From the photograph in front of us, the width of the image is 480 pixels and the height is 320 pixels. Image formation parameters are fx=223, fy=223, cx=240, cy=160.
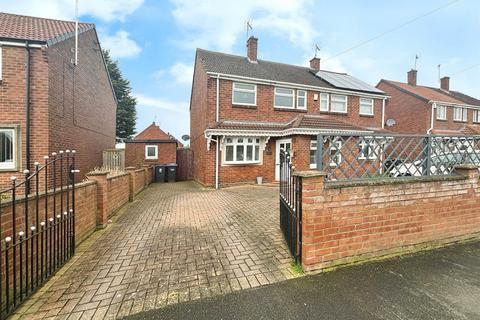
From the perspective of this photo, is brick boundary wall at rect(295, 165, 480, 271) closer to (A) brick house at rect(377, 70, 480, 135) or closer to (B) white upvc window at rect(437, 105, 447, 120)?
(A) brick house at rect(377, 70, 480, 135)

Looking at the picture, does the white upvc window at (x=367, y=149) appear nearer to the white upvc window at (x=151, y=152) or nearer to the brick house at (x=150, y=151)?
the brick house at (x=150, y=151)

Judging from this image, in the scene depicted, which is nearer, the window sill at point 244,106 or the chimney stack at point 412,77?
the window sill at point 244,106

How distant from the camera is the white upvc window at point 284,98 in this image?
42.1 ft

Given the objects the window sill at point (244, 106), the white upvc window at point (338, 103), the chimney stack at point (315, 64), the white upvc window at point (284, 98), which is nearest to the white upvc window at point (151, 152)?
the window sill at point (244, 106)

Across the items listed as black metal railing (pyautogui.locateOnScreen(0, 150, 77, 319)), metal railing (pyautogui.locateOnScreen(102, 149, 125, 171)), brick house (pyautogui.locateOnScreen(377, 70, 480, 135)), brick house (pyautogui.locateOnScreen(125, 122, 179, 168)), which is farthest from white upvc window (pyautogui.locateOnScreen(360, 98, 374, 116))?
black metal railing (pyautogui.locateOnScreen(0, 150, 77, 319))

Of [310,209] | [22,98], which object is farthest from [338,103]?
[22,98]

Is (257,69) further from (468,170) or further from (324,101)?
(468,170)

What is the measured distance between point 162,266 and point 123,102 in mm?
31106

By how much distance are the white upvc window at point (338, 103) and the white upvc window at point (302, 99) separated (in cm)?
208

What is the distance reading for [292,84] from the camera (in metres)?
13.0

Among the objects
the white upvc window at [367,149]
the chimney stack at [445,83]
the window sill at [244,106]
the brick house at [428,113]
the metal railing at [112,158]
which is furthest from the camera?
the chimney stack at [445,83]

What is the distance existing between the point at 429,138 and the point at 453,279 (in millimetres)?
2239

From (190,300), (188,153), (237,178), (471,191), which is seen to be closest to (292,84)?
(237,178)

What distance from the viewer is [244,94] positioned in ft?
39.8
